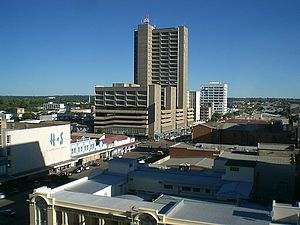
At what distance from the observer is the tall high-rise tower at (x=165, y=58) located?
80.5 m

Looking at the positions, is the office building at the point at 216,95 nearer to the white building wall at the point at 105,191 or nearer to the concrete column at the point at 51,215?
the white building wall at the point at 105,191

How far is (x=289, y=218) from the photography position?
565 inches

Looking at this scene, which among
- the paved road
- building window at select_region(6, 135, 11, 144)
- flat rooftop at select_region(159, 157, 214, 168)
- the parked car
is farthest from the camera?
building window at select_region(6, 135, 11, 144)

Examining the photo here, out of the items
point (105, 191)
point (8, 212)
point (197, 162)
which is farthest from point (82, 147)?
point (105, 191)

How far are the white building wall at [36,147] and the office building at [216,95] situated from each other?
324ft

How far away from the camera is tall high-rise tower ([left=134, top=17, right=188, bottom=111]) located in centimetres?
8050

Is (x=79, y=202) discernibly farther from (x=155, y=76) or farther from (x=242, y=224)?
(x=155, y=76)

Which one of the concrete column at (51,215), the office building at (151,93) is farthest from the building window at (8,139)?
the office building at (151,93)

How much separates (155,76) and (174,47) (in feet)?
27.4

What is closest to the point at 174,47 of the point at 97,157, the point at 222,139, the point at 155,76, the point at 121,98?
the point at 155,76

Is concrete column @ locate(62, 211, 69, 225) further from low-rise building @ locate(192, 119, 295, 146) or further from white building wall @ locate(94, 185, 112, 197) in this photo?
low-rise building @ locate(192, 119, 295, 146)

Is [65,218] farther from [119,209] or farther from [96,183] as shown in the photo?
[96,183]

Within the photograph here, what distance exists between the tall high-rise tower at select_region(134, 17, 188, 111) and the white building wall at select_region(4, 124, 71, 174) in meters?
43.1

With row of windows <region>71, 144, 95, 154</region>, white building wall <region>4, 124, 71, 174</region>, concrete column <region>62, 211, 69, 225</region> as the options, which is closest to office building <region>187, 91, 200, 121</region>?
row of windows <region>71, 144, 95, 154</region>
